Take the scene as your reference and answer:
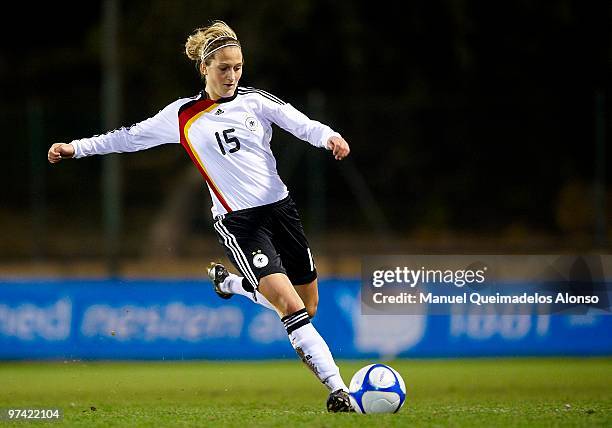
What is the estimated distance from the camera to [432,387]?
10445 mm

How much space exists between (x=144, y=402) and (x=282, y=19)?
13454 mm

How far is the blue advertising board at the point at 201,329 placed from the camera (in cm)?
1249

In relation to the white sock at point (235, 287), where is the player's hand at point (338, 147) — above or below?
above

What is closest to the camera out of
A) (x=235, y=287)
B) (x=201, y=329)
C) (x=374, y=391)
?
Answer: (x=374, y=391)

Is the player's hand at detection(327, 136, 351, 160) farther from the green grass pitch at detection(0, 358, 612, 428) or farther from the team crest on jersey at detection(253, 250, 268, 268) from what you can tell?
the green grass pitch at detection(0, 358, 612, 428)

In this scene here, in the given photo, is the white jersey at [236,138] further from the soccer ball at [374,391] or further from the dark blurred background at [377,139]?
the dark blurred background at [377,139]

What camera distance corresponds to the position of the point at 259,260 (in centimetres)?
733

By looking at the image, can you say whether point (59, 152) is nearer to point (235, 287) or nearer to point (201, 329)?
point (235, 287)

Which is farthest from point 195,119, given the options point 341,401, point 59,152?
point 341,401

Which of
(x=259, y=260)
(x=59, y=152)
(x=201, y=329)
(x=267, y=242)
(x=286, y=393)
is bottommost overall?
(x=286, y=393)

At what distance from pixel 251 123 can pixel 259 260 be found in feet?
3.06

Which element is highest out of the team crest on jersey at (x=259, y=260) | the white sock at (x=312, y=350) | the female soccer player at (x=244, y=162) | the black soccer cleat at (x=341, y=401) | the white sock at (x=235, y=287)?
the female soccer player at (x=244, y=162)

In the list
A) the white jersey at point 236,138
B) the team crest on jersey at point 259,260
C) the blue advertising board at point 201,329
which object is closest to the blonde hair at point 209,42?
the white jersey at point 236,138

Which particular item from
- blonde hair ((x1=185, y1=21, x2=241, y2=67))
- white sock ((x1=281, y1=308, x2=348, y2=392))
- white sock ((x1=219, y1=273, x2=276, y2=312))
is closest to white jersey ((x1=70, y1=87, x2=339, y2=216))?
blonde hair ((x1=185, y1=21, x2=241, y2=67))
